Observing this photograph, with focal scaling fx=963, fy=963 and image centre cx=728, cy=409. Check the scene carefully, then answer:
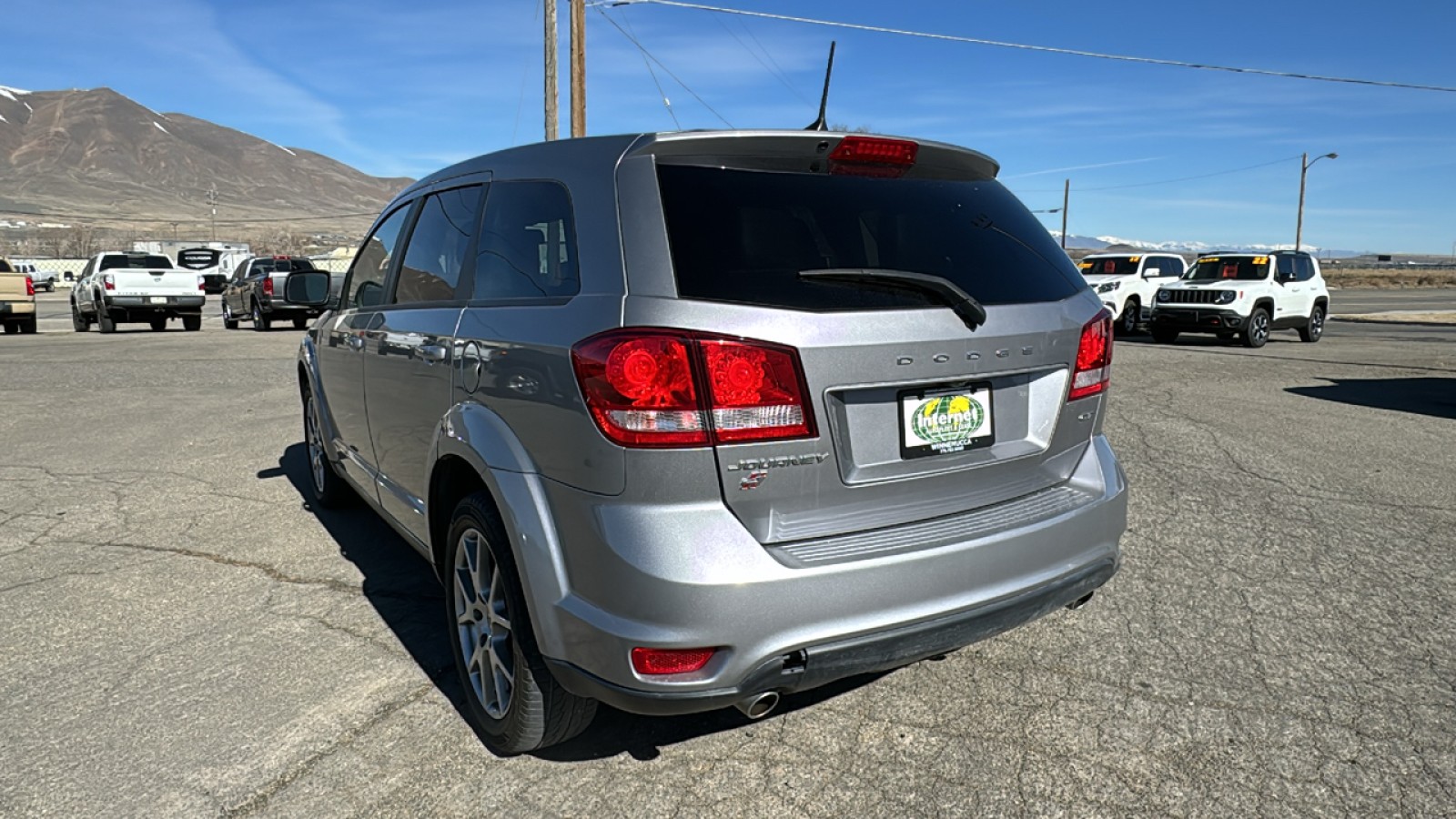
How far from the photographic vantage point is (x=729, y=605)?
2.26 meters

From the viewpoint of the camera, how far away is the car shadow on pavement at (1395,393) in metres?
9.51

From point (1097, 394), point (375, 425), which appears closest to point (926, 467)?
point (1097, 394)

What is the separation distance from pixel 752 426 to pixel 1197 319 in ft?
59.1

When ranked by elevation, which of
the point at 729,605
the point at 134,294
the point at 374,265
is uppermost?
the point at 374,265

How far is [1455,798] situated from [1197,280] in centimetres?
1828

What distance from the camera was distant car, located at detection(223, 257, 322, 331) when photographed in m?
21.2

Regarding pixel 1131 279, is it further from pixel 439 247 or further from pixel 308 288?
pixel 439 247

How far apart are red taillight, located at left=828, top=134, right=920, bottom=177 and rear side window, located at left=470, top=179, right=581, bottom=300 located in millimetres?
772

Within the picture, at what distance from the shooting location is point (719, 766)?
2797 millimetres

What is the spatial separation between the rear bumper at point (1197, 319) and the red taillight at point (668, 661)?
17862 mm

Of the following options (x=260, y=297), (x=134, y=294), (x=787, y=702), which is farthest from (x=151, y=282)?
(x=787, y=702)

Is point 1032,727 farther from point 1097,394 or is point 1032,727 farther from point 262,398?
point 262,398

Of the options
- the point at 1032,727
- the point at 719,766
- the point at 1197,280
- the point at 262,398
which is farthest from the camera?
the point at 1197,280

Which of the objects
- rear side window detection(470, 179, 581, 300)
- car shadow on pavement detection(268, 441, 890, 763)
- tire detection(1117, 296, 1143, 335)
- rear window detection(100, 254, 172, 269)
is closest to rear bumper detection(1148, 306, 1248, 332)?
tire detection(1117, 296, 1143, 335)
